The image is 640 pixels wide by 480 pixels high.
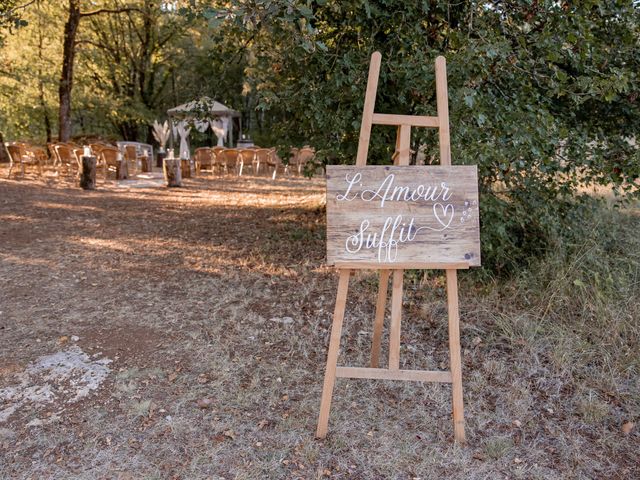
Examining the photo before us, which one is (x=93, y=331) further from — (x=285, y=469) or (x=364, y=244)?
(x=364, y=244)

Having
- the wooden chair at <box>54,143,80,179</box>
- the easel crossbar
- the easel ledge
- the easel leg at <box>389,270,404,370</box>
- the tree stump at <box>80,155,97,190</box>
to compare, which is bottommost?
the easel crossbar

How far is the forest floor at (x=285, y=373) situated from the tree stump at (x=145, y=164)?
8888 mm

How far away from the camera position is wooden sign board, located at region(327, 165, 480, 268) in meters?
2.38

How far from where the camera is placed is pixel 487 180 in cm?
432

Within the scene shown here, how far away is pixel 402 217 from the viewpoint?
240 cm

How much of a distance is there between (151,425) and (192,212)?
607cm

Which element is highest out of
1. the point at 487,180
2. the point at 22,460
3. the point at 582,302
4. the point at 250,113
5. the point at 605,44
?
the point at 250,113

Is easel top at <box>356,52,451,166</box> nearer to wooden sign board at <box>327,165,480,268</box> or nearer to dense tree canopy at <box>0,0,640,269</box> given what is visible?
wooden sign board at <box>327,165,480,268</box>

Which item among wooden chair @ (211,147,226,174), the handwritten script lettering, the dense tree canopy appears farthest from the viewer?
wooden chair @ (211,147,226,174)

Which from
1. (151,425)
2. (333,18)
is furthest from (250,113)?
(151,425)

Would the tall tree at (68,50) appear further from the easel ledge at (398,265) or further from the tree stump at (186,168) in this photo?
the easel ledge at (398,265)

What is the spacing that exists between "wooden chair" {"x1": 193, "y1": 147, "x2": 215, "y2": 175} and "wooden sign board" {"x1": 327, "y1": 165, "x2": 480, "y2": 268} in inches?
450

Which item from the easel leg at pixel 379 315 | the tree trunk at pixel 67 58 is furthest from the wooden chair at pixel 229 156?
the easel leg at pixel 379 315

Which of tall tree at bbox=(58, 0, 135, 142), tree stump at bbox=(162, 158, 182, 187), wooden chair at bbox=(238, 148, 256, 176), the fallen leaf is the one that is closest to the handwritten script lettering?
the fallen leaf
